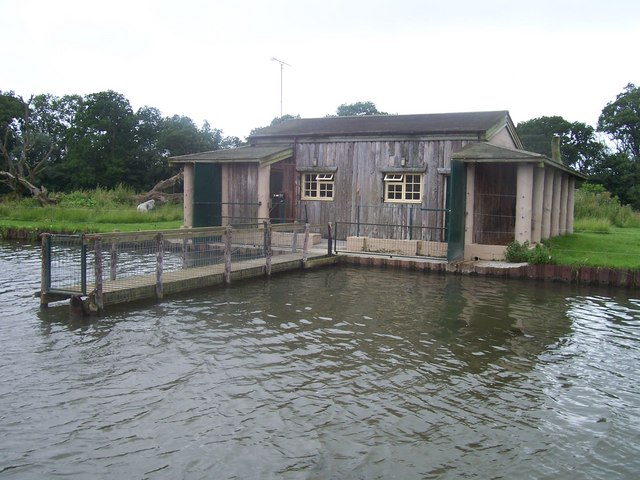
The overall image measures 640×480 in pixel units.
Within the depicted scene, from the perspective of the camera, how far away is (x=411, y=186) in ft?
63.8

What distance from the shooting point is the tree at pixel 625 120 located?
4741 centimetres

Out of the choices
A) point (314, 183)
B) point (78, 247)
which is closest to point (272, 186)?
point (314, 183)

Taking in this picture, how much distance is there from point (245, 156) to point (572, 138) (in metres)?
37.1

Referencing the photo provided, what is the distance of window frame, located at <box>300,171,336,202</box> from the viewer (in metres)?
20.8

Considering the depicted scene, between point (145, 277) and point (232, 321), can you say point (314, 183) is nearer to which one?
point (145, 277)

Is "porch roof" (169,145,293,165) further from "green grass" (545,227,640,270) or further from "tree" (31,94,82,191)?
"tree" (31,94,82,191)

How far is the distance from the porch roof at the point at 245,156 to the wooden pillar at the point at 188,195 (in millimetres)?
489

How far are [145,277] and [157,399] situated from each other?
19.6 ft

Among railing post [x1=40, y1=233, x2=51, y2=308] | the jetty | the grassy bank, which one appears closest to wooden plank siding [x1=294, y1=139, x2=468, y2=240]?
the jetty

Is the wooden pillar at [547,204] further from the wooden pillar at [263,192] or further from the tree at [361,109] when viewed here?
the tree at [361,109]

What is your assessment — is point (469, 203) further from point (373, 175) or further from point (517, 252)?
point (373, 175)

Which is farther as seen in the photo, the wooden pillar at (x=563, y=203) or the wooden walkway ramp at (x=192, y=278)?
the wooden pillar at (x=563, y=203)

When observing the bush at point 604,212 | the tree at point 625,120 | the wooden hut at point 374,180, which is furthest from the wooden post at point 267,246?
the tree at point 625,120

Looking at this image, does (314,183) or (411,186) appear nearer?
(411,186)
